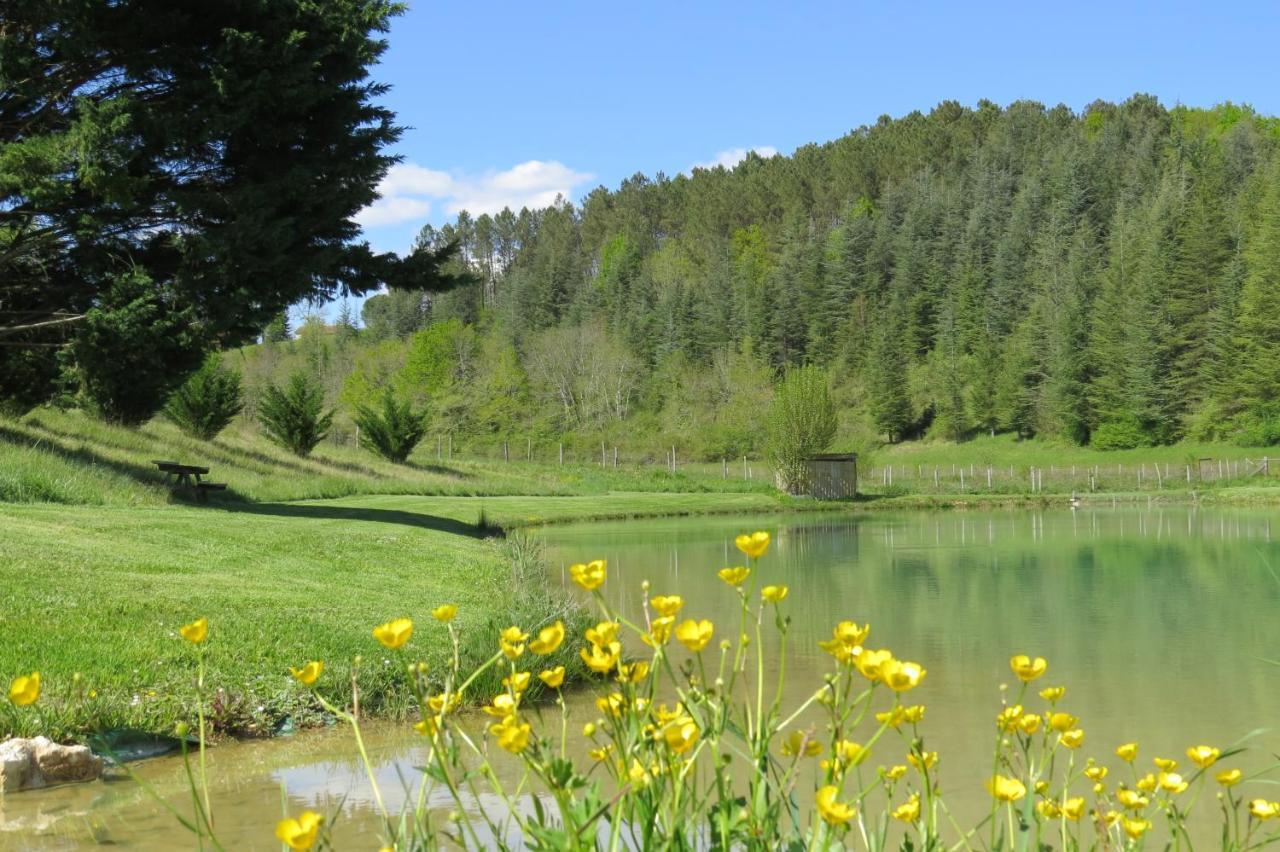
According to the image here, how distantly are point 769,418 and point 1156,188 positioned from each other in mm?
54509

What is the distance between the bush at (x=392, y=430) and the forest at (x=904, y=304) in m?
12.3

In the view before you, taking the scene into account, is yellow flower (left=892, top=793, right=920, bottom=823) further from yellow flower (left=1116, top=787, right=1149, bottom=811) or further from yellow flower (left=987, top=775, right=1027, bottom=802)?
yellow flower (left=1116, top=787, right=1149, bottom=811)

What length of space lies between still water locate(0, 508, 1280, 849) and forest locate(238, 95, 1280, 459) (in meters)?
37.0

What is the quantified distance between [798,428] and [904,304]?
50322 mm

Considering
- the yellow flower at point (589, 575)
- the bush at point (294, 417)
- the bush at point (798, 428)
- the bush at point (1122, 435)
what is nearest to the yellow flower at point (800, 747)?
the yellow flower at point (589, 575)

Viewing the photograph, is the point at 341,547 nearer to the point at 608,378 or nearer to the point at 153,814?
the point at 153,814

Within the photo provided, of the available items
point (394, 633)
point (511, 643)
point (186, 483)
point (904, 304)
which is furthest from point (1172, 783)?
point (904, 304)

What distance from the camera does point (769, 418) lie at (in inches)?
1494

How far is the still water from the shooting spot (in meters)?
4.35

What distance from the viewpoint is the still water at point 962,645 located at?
4.35m

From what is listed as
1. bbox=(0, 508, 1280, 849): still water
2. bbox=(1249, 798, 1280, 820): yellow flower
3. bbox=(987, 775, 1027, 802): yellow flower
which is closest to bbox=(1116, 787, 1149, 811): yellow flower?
bbox=(1249, 798, 1280, 820): yellow flower

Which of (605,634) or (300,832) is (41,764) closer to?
(605,634)

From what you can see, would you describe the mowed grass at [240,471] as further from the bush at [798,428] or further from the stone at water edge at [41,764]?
the stone at water edge at [41,764]

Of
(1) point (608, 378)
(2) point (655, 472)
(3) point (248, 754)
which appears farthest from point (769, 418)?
(1) point (608, 378)
